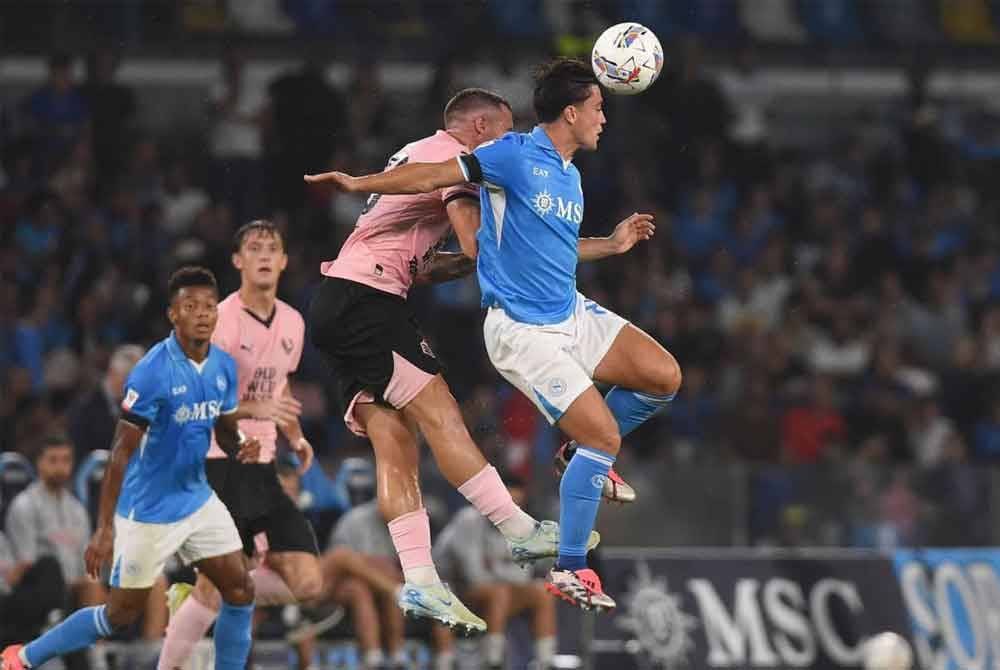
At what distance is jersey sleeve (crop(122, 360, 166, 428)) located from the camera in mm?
10164

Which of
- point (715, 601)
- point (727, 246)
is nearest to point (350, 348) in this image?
point (715, 601)

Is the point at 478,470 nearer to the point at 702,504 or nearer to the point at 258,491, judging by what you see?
the point at 258,491

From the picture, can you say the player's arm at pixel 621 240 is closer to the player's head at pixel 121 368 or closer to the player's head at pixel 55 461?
the player's head at pixel 121 368

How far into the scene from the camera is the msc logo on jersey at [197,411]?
33.8 feet

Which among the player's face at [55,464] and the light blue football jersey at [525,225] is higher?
the light blue football jersey at [525,225]

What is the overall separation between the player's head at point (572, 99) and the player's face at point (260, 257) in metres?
2.84

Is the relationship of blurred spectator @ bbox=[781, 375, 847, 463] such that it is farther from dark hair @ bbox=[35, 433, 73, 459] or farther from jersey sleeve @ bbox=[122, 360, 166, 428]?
jersey sleeve @ bbox=[122, 360, 166, 428]

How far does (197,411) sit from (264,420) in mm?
896

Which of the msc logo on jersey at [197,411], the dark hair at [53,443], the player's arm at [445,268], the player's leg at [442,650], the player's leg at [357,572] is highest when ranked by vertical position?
the player's arm at [445,268]

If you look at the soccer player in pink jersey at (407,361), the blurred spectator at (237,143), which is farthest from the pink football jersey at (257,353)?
the blurred spectator at (237,143)

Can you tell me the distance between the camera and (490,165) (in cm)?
858

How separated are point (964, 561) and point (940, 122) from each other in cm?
807

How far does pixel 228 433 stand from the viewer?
10539mm

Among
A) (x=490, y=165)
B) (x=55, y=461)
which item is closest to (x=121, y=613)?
(x=55, y=461)
